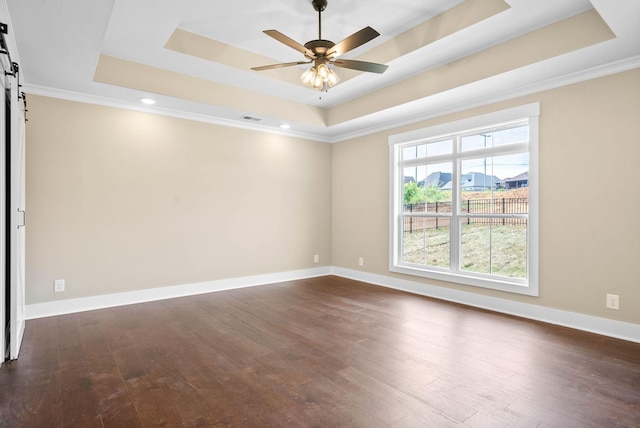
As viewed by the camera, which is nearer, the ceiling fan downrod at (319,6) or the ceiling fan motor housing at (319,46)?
the ceiling fan motor housing at (319,46)

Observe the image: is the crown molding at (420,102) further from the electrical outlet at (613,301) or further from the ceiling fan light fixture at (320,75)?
the electrical outlet at (613,301)

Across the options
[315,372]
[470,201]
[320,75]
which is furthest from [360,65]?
[315,372]

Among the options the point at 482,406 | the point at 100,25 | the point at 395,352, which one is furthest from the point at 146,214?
the point at 482,406

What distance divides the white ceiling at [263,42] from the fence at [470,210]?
126cm

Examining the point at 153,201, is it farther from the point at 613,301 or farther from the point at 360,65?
the point at 613,301

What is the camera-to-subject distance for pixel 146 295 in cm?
448

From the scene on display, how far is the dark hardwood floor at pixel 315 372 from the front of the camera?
200cm

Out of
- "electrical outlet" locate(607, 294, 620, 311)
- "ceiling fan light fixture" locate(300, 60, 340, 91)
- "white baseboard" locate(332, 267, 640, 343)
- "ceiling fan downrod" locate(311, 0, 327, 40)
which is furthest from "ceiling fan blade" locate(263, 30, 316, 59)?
"electrical outlet" locate(607, 294, 620, 311)

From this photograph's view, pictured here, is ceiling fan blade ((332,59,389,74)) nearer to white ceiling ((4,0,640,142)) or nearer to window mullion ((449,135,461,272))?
white ceiling ((4,0,640,142))

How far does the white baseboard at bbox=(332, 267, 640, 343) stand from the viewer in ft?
10.5

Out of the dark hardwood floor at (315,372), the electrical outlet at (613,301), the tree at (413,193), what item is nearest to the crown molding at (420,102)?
the tree at (413,193)

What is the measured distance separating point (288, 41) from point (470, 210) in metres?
3.17

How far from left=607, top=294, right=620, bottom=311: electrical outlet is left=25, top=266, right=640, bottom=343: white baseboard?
0.46 ft

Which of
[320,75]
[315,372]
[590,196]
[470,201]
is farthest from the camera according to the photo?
[470,201]
